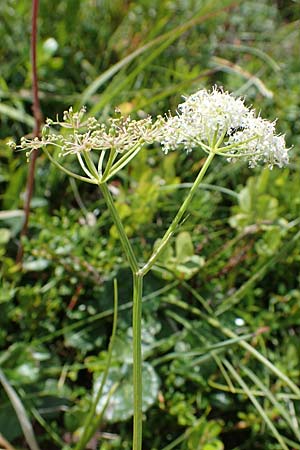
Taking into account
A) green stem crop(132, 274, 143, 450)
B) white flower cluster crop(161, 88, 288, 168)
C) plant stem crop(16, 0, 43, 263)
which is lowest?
green stem crop(132, 274, 143, 450)

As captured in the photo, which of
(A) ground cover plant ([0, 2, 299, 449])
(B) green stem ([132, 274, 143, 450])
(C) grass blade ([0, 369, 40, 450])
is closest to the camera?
(B) green stem ([132, 274, 143, 450])

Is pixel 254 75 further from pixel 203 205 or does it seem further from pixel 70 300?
pixel 70 300

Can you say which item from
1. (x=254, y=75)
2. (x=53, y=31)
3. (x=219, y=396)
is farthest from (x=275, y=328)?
(x=53, y=31)

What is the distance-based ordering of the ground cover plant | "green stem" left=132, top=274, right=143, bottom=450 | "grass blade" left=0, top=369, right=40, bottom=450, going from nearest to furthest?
1. "green stem" left=132, top=274, right=143, bottom=450
2. "grass blade" left=0, top=369, right=40, bottom=450
3. the ground cover plant

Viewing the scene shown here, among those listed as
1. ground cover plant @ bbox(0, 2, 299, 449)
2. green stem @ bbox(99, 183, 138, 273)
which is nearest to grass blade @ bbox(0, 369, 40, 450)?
ground cover plant @ bbox(0, 2, 299, 449)

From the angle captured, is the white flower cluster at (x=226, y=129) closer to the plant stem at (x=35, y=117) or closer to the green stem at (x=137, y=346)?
the green stem at (x=137, y=346)

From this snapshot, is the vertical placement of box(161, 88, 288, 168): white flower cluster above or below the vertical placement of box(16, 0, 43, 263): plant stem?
below

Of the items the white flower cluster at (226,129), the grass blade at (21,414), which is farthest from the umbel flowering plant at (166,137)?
the grass blade at (21,414)

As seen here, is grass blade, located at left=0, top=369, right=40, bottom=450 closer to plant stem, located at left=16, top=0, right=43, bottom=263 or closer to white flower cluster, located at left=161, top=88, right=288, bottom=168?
plant stem, located at left=16, top=0, right=43, bottom=263

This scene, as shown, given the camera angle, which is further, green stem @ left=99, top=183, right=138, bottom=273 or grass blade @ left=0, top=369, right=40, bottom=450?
grass blade @ left=0, top=369, right=40, bottom=450
